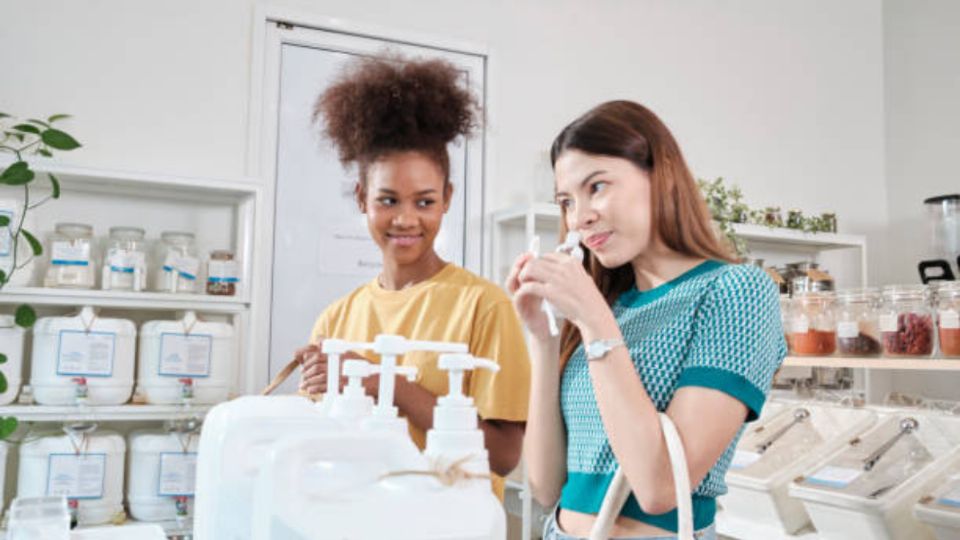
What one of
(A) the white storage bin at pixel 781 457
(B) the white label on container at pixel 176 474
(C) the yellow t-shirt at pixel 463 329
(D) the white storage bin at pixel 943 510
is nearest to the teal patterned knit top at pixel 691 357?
(C) the yellow t-shirt at pixel 463 329

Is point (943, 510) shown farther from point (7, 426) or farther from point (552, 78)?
point (552, 78)

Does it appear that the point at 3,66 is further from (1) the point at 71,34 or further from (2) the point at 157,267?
(2) the point at 157,267

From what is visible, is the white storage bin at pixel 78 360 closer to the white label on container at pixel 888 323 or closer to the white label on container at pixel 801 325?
the white label on container at pixel 801 325

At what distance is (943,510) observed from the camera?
147 centimetres

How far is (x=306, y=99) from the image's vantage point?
290 cm

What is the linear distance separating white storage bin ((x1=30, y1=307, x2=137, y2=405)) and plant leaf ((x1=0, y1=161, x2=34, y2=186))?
38 centimetres

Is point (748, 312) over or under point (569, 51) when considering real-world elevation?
under

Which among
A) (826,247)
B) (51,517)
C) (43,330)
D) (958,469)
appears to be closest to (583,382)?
(51,517)

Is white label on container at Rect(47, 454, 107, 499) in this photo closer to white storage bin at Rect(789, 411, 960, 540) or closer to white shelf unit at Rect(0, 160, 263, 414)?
white shelf unit at Rect(0, 160, 263, 414)

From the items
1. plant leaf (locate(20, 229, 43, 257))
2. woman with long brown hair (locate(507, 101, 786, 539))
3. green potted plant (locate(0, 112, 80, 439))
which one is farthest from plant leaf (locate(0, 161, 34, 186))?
woman with long brown hair (locate(507, 101, 786, 539))

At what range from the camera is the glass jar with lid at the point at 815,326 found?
2182 millimetres

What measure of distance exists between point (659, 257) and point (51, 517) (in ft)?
2.79

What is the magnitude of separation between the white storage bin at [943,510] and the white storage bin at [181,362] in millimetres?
1791

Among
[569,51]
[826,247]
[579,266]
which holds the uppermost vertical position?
[569,51]
